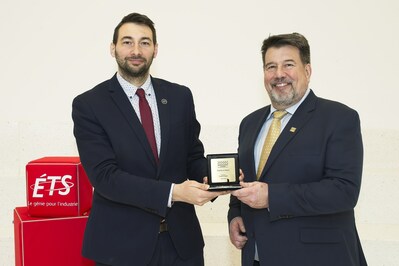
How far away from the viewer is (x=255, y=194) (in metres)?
2.04

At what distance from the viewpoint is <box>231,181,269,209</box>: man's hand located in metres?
2.03

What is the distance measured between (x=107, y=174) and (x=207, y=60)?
183 cm

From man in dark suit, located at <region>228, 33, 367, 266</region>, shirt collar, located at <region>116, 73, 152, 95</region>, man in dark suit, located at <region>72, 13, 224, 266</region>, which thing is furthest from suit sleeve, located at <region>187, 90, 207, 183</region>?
man in dark suit, located at <region>228, 33, 367, 266</region>

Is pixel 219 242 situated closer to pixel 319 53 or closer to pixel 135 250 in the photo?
pixel 135 250

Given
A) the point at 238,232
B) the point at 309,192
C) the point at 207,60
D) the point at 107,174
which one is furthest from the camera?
the point at 207,60

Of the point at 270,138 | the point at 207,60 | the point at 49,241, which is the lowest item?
the point at 49,241

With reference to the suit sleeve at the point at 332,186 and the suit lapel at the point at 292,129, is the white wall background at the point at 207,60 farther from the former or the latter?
the suit sleeve at the point at 332,186

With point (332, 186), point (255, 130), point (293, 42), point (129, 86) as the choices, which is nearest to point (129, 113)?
point (129, 86)

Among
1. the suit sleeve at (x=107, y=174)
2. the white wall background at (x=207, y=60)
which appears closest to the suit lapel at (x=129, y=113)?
the suit sleeve at (x=107, y=174)

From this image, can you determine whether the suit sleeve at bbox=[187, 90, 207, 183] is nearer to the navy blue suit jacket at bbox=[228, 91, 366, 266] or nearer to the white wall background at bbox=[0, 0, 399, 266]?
the navy blue suit jacket at bbox=[228, 91, 366, 266]

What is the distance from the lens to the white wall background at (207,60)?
3.76m

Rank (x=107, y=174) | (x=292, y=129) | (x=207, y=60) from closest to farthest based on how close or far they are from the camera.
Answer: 1. (x=292, y=129)
2. (x=107, y=174)
3. (x=207, y=60)

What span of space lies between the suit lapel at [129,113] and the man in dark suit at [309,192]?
49cm

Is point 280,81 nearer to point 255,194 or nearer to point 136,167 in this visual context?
point 255,194
